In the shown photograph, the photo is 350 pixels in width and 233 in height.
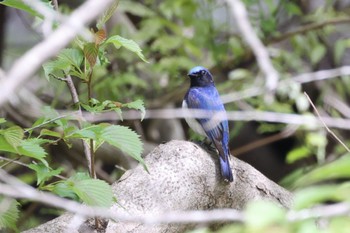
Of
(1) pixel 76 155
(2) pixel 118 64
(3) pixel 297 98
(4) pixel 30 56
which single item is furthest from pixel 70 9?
(4) pixel 30 56

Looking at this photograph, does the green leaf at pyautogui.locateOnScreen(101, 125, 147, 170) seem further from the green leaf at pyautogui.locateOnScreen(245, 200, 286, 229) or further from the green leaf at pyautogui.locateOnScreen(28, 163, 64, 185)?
the green leaf at pyautogui.locateOnScreen(245, 200, 286, 229)

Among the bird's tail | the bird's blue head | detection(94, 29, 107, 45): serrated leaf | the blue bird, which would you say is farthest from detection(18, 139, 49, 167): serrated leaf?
the bird's blue head

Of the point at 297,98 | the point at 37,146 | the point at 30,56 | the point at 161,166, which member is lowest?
the point at 297,98

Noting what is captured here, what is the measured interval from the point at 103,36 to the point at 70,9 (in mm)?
2919

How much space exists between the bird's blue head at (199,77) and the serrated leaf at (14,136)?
98.7 inches

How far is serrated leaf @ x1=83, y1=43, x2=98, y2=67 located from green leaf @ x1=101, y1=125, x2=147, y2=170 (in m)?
0.25

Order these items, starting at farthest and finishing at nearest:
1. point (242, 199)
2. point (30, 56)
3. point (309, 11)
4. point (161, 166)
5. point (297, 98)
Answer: point (309, 11)
point (297, 98)
point (242, 199)
point (161, 166)
point (30, 56)

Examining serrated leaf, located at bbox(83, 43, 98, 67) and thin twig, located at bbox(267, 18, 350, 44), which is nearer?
serrated leaf, located at bbox(83, 43, 98, 67)

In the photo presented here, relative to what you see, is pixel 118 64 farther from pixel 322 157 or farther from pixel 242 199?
pixel 242 199

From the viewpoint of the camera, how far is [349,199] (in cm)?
102

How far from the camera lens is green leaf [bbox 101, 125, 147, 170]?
216 cm

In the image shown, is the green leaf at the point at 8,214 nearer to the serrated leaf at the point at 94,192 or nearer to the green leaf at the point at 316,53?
the serrated leaf at the point at 94,192

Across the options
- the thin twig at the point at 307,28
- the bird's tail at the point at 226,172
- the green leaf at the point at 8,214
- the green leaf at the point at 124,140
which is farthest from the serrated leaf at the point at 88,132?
the thin twig at the point at 307,28

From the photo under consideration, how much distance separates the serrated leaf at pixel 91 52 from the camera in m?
2.33
